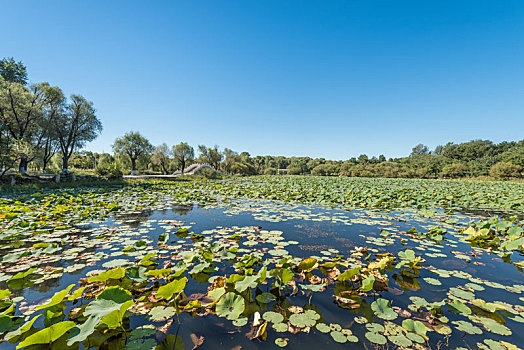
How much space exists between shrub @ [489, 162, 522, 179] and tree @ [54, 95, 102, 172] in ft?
218

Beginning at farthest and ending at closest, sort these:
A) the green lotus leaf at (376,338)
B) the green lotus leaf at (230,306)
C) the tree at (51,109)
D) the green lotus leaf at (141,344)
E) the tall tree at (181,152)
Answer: the tall tree at (181,152)
the tree at (51,109)
the green lotus leaf at (230,306)
the green lotus leaf at (376,338)
the green lotus leaf at (141,344)

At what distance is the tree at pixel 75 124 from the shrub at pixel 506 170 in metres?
66.3

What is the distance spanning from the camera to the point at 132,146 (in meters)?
33.3

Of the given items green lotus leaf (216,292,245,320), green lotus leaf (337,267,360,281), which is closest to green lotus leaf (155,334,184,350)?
green lotus leaf (216,292,245,320)

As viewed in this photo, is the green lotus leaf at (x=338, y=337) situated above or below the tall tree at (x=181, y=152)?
below

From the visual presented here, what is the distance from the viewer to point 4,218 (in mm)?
5559

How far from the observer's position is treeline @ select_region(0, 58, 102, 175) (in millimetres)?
15078

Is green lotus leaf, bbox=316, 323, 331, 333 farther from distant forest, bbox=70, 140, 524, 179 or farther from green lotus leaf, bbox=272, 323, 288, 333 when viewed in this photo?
distant forest, bbox=70, 140, 524, 179

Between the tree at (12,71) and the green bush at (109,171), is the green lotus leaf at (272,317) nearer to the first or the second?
the green bush at (109,171)

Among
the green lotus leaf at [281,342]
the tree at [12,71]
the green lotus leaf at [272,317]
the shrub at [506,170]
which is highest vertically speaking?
the tree at [12,71]

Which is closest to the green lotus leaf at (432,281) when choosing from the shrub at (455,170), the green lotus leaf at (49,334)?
the green lotus leaf at (49,334)

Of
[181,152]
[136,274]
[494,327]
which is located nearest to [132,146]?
[181,152]

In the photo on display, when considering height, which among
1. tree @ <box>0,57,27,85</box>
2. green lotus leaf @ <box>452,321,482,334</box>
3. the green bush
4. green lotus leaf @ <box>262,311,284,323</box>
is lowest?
green lotus leaf @ <box>262,311,284,323</box>

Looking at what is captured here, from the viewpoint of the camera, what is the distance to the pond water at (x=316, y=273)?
194cm
